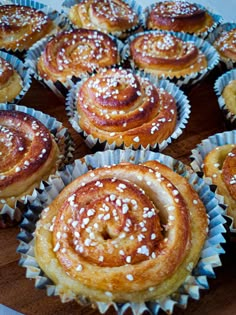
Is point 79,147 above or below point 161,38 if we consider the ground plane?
below

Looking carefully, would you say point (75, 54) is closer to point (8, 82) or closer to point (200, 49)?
point (8, 82)

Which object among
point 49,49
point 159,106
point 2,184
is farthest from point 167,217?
point 49,49

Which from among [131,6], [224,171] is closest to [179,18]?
[131,6]

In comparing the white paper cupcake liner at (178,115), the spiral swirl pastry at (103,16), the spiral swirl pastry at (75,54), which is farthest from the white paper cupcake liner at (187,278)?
the spiral swirl pastry at (103,16)

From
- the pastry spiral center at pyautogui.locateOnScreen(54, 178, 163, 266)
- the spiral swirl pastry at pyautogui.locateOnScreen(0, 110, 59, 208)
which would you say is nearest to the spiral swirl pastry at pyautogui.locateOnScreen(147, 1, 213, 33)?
the spiral swirl pastry at pyautogui.locateOnScreen(0, 110, 59, 208)

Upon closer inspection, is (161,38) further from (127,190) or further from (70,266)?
(70,266)

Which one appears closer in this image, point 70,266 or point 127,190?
point 70,266

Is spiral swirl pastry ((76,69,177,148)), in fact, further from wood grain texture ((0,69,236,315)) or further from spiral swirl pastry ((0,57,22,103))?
spiral swirl pastry ((0,57,22,103))

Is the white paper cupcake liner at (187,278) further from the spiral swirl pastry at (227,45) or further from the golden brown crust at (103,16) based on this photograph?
the golden brown crust at (103,16)
